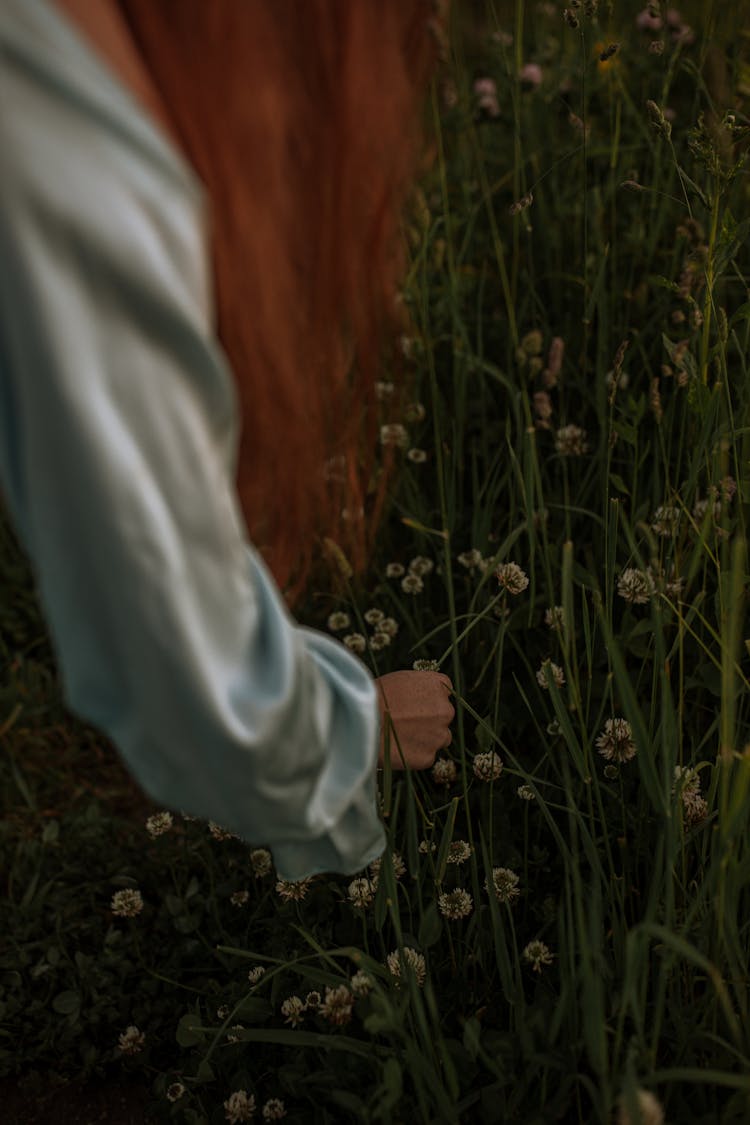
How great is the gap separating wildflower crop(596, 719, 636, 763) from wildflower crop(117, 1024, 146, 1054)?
0.74 metres

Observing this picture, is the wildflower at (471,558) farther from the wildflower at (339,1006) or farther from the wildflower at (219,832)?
the wildflower at (339,1006)

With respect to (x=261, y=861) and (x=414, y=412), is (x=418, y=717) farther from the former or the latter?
(x=414, y=412)

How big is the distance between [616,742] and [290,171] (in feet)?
2.81

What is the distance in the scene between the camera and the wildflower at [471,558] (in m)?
1.78

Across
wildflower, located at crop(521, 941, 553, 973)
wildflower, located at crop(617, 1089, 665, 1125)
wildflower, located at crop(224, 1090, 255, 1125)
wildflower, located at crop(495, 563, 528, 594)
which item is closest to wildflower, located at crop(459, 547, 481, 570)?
wildflower, located at crop(495, 563, 528, 594)

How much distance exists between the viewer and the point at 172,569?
2.60ft

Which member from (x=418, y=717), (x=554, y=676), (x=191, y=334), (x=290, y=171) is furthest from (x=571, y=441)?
(x=191, y=334)

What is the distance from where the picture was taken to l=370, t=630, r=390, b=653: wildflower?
1777 mm

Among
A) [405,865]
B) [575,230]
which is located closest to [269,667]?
[405,865]

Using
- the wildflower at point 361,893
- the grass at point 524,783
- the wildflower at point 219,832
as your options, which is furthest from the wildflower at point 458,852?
the wildflower at point 219,832

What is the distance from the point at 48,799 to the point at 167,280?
1576 millimetres

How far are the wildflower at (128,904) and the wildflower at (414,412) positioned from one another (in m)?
0.92

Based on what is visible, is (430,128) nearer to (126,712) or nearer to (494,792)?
(494,792)

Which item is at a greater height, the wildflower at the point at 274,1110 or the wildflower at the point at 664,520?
the wildflower at the point at 664,520
